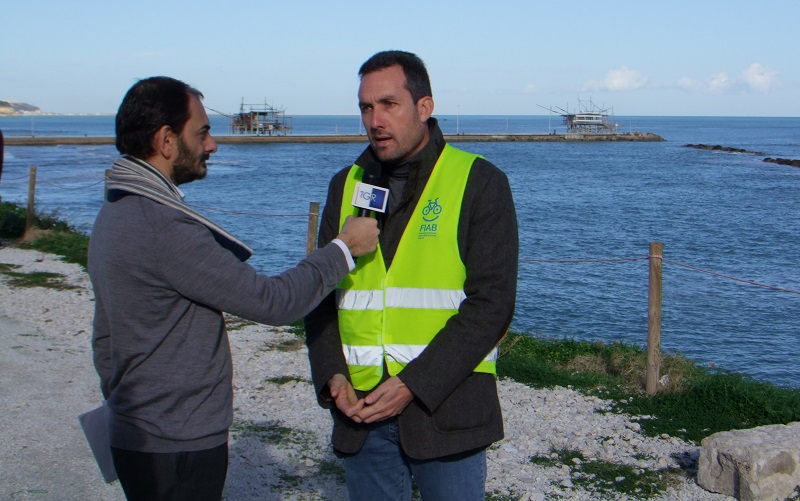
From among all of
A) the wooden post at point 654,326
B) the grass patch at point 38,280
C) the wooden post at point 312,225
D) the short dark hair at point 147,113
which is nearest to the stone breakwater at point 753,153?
the wooden post at point 312,225

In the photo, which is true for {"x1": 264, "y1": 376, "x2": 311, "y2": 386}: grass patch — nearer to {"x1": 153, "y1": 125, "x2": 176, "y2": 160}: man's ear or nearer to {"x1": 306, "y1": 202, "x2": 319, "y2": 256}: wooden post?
{"x1": 306, "y1": 202, "x2": 319, "y2": 256}: wooden post

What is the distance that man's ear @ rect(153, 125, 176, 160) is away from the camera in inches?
93.7

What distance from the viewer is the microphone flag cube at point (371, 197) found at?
2.73 metres

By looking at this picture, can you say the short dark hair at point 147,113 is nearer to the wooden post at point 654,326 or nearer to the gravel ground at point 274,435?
the gravel ground at point 274,435

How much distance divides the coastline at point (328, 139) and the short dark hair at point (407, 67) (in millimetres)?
80411

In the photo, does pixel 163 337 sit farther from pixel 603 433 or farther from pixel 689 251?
pixel 689 251

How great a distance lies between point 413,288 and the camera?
267cm

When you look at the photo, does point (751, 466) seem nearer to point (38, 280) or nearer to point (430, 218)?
point (430, 218)

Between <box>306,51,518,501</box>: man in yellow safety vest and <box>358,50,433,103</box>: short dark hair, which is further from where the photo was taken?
<box>358,50,433,103</box>: short dark hair

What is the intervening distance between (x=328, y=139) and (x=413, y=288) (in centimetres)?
9737

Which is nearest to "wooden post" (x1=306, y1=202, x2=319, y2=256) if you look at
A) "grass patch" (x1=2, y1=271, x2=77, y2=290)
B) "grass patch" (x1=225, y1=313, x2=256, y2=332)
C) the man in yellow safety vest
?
"grass patch" (x1=225, y1=313, x2=256, y2=332)

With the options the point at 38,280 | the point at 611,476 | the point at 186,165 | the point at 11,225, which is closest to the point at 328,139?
the point at 11,225

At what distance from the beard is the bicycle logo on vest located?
2.26 ft

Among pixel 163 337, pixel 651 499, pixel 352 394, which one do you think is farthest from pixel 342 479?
pixel 163 337
